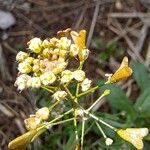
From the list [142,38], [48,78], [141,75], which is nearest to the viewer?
[48,78]

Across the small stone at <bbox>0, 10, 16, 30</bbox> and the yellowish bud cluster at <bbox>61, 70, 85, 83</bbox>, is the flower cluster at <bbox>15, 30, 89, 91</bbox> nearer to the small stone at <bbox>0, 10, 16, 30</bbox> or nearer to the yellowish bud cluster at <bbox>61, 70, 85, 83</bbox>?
the yellowish bud cluster at <bbox>61, 70, 85, 83</bbox>

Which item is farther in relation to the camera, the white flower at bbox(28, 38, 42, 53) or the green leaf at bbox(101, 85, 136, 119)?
the green leaf at bbox(101, 85, 136, 119)

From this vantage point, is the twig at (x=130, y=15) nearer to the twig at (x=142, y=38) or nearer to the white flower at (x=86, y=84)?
the twig at (x=142, y=38)

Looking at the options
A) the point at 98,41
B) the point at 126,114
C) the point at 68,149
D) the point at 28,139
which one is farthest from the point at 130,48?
the point at 28,139

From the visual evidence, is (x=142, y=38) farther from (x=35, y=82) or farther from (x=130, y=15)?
(x=35, y=82)

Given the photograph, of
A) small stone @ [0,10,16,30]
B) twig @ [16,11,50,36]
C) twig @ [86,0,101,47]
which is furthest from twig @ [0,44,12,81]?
twig @ [86,0,101,47]

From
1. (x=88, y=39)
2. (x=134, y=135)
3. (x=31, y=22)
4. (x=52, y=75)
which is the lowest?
(x=134, y=135)

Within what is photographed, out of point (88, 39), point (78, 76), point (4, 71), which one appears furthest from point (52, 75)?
point (88, 39)

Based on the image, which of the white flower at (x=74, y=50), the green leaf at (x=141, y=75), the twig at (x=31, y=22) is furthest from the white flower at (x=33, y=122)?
the twig at (x=31, y=22)
